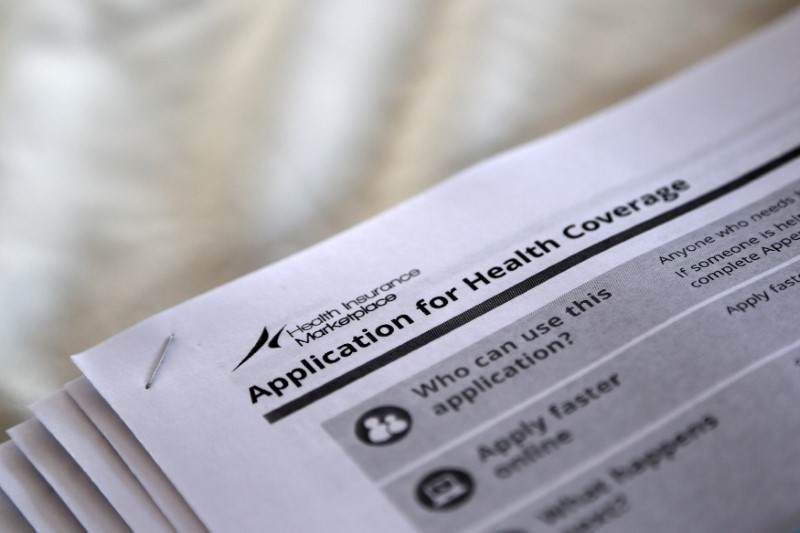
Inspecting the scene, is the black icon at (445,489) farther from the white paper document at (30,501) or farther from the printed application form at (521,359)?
the white paper document at (30,501)

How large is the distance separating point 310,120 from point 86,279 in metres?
0.14

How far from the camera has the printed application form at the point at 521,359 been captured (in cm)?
29

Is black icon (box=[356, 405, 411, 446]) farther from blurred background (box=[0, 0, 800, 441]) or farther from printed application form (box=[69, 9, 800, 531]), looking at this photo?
Answer: blurred background (box=[0, 0, 800, 441])

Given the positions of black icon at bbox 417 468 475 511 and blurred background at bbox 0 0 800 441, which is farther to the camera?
blurred background at bbox 0 0 800 441

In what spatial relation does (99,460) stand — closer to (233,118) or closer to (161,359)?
(161,359)

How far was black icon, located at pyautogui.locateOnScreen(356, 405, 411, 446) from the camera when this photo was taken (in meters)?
0.31

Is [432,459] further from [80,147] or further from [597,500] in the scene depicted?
[80,147]

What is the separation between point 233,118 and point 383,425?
0.20 metres

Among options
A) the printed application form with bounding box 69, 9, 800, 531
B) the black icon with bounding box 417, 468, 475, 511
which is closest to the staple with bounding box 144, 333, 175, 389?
the printed application form with bounding box 69, 9, 800, 531

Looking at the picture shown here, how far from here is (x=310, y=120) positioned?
0.44 meters

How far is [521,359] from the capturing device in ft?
1.09

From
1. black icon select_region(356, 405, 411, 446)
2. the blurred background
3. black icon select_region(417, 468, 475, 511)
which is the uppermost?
the blurred background

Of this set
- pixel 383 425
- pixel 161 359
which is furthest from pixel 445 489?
pixel 161 359

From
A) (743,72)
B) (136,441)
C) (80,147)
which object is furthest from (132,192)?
(743,72)
